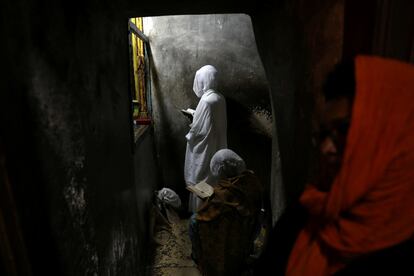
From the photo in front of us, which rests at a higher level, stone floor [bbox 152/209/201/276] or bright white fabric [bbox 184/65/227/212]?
bright white fabric [bbox 184/65/227/212]

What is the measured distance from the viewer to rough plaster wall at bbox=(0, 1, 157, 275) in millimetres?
795

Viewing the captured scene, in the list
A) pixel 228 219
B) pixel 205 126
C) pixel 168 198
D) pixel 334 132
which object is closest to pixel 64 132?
pixel 334 132

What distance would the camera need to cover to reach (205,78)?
3.41 meters

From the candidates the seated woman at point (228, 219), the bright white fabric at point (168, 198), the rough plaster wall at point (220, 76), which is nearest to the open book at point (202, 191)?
the seated woman at point (228, 219)

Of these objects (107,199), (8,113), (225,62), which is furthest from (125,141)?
(225,62)

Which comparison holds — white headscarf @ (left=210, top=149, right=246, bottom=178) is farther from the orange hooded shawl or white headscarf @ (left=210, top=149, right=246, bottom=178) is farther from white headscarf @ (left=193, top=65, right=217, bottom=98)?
the orange hooded shawl

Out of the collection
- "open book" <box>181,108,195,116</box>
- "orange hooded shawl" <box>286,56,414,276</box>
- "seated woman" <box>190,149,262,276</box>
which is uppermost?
"orange hooded shawl" <box>286,56,414,276</box>

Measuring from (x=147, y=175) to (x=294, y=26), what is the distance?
2.51 metres

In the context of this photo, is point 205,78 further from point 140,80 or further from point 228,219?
point 228,219

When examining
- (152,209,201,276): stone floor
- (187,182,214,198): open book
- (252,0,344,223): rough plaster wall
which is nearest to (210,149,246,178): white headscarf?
(187,182,214,198): open book

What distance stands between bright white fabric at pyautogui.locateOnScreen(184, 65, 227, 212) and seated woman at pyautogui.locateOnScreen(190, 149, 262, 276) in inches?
39.4

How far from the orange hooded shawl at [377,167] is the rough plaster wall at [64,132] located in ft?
2.80

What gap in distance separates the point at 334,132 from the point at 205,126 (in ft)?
9.22

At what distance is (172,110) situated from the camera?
3.92 meters
